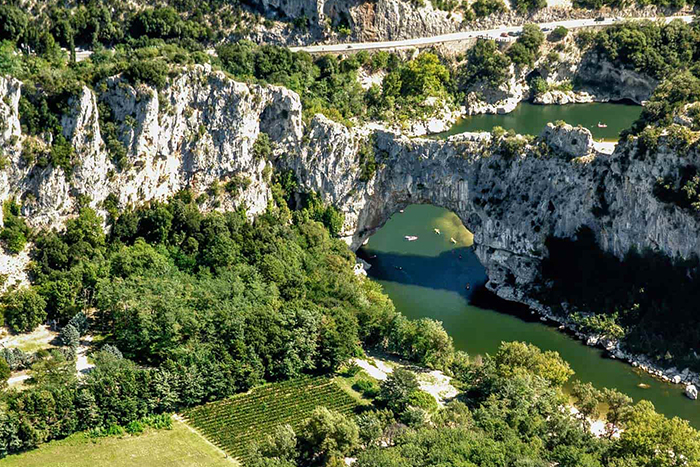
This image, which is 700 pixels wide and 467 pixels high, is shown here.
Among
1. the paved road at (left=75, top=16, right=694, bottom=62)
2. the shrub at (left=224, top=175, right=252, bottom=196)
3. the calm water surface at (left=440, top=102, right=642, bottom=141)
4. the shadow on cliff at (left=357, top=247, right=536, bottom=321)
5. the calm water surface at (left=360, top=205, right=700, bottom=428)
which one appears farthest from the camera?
the paved road at (left=75, top=16, right=694, bottom=62)

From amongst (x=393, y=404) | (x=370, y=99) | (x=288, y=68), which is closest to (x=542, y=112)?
(x=370, y=99)

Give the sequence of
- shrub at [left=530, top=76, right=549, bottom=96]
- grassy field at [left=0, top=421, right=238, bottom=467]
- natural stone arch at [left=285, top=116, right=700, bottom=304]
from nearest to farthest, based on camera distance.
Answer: grassy field at [left=0, top=421, right=238, bottom=467], natural stone arch at [left=285, top=116, right=700, bottom=304], shrub at [left=530, top=76, right=549, bottom=96]

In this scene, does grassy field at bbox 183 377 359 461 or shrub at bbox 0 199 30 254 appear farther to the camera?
shrub at bbox 0 199 30 254

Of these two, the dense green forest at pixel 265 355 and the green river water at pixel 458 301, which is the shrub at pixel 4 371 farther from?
the green river water at pixel 458 301

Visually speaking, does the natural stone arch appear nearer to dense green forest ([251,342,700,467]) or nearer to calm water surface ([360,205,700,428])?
calm water surface ([360,205,700,428])

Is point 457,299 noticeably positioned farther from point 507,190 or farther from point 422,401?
point 422,401

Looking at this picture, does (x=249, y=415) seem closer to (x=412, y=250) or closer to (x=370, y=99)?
(x=412, y=250)

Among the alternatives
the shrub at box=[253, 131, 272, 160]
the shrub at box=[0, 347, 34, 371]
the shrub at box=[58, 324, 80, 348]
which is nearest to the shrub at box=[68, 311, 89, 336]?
the shrub at box=[58, 324, 80, 348]
